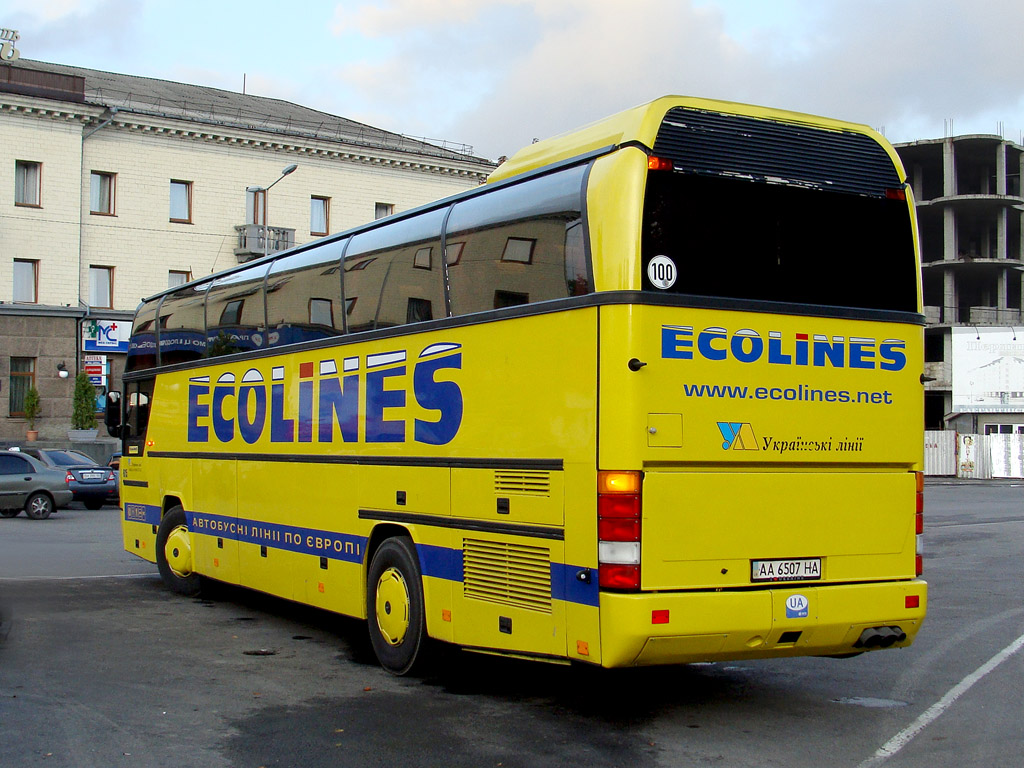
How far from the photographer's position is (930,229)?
244 ft

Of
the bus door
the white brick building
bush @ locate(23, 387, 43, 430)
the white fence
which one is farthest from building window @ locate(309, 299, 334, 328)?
the white fence

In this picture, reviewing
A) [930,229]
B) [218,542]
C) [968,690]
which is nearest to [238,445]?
[218,542]

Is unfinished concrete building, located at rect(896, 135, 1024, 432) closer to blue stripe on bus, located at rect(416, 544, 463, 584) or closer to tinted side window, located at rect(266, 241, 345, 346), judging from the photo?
tinted side window, located at rect(266, 241, 345, 346)

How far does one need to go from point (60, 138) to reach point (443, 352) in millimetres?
39558

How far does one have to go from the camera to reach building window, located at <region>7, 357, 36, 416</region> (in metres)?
43.2

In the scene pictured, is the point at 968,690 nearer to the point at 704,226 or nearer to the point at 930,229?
the point at 704,226

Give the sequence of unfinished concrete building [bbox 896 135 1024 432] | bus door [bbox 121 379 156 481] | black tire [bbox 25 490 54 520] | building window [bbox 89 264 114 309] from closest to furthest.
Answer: bus door [bbox 121 379 156 481]
black tire [bbox 25 490 54 520]
building window [bbox 89 264 114 309]
unfinished concrete building [bbox 896 135 1024 432]

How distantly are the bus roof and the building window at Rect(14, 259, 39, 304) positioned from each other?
38998mm

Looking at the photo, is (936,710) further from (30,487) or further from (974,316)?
(974,316)

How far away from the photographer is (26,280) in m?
43.7

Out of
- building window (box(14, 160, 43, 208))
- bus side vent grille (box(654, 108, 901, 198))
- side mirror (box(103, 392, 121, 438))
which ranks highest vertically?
building window (box(14, 160, 43, 208))

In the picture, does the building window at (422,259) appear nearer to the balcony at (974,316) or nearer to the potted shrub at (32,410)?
the potted shrub at (32,410)

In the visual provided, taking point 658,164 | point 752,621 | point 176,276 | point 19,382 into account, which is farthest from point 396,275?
point 176,276

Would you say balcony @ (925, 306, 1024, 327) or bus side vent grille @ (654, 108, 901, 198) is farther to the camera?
balcony @ (925, 306, 1024, 327)
